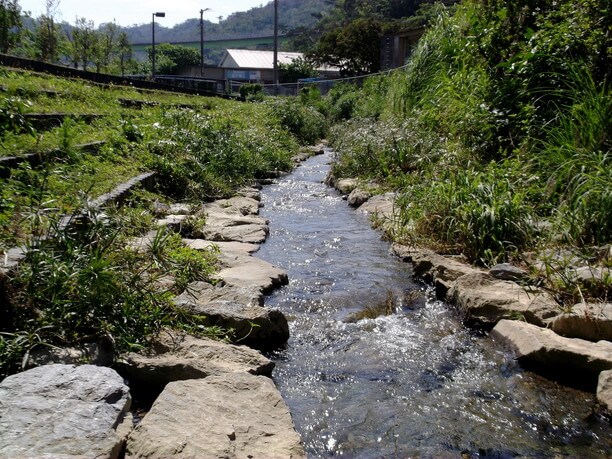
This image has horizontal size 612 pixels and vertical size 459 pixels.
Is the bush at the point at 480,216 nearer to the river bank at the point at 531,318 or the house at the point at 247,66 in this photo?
the river bank at the point at 531,318

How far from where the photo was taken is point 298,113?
72.3ft

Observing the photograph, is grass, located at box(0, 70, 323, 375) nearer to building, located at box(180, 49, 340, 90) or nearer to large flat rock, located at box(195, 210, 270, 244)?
large flat rock, located at box(195, 210, 270, 244)

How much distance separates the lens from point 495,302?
16.0ft

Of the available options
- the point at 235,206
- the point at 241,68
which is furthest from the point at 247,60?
the point at 235,206

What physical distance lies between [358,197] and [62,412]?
7.90 meters

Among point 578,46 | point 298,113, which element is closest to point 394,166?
point 578,46

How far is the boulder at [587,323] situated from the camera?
13.8 feet

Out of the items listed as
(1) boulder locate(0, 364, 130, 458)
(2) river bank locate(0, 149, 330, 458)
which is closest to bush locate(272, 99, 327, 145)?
(2) river bank locate(0, 149, 330, 458)

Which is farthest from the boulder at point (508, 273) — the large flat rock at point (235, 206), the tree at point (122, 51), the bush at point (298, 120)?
the tree at point (122, 51)

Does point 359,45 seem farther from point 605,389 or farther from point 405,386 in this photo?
point 605,389

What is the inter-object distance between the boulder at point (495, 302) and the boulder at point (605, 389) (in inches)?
36.9

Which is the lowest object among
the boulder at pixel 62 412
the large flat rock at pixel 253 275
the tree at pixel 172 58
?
the large flat rock at pixel 253 275

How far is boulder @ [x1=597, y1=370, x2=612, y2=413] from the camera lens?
3.50 metres

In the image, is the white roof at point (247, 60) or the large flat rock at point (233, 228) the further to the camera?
the white roof at point (247, 60)
